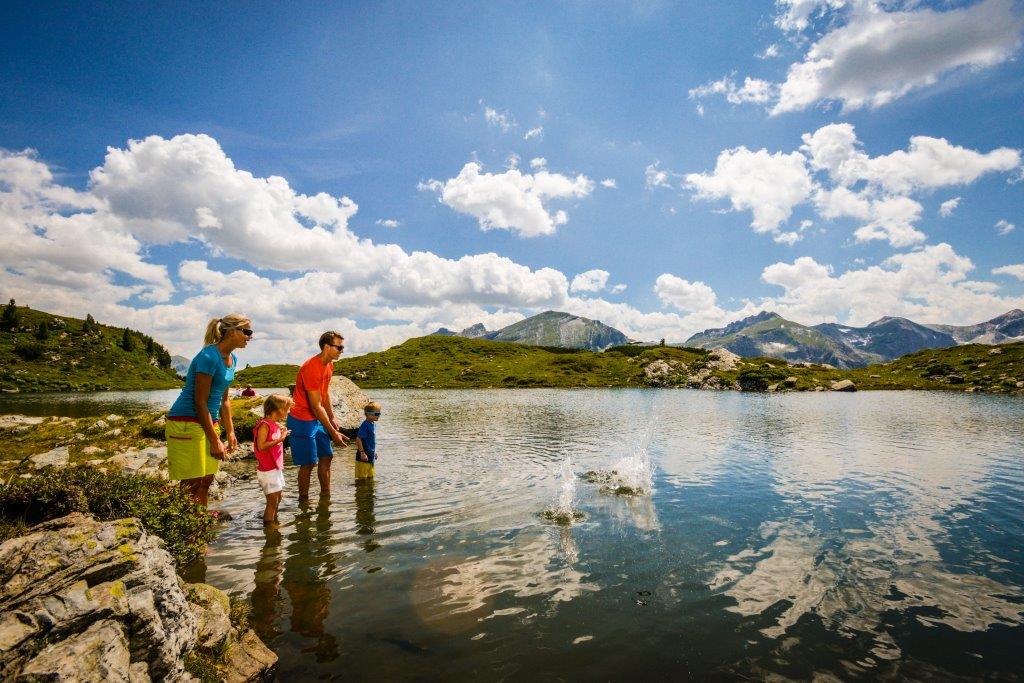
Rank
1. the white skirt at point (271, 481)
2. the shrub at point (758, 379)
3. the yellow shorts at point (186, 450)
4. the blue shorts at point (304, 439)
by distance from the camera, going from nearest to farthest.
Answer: the yellow shorts at point (186, 450), the white skirt at point (271, 481), the blue shorts at point (304, 439), the shrub at point (758, 379)

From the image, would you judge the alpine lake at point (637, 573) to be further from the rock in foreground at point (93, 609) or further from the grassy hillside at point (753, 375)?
the grassy hillside at point (753, 375)

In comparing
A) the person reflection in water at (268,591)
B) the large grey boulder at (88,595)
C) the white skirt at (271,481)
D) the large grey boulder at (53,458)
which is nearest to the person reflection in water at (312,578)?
the person reflection in water at (268,591)

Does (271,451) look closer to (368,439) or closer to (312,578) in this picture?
(312,578)

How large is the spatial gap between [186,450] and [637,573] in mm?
9386

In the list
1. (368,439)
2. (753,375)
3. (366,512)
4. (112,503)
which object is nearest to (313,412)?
(366,512)

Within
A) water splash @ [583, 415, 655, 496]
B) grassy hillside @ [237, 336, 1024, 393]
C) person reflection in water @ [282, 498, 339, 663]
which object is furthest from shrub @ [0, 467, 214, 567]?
grassy hillside @ [237, 336, 1024, 393]

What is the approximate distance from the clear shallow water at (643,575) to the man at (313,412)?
163cm

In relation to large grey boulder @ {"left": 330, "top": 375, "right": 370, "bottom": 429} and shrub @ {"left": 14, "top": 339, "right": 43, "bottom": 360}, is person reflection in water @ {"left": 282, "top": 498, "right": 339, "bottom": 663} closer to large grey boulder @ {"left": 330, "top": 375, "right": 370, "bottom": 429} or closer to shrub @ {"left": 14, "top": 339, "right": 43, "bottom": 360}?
large grey boulder @ {"left": 330, "top": 375, "right": 370, "bottom": 429}

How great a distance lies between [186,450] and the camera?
28.5ft

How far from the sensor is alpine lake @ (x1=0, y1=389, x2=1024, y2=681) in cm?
669

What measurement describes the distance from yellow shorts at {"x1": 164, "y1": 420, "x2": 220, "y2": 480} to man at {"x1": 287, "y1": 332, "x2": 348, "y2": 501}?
3.52 metres

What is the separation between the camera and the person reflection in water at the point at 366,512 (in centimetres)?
1108

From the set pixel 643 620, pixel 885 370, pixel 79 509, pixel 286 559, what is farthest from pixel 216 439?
pixel 885 370

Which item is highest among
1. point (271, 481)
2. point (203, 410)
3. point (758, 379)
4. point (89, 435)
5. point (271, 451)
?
point (203, 410)
